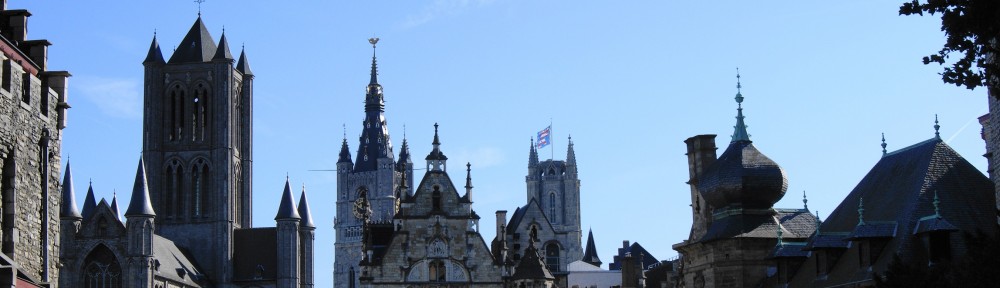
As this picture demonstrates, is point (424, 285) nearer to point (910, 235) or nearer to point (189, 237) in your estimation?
point (189, 237)

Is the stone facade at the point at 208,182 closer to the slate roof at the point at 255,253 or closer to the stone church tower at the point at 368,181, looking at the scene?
the slate roof at the point at 255,253

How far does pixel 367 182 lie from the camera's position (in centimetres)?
17738

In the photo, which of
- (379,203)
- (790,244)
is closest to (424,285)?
(790,244)

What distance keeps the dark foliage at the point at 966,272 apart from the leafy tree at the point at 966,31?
2.80 m

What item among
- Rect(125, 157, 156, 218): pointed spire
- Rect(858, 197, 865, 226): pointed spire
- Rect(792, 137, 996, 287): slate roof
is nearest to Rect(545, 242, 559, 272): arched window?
Rect(125, 157, 156, 218): pointed spire

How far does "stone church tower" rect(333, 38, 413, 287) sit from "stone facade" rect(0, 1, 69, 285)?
140307 mm

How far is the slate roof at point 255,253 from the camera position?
105 meters

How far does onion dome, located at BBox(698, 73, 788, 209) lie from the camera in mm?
55938

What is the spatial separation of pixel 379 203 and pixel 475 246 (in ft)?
293

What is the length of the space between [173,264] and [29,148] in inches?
2806

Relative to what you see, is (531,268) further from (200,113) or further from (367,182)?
(367,182)

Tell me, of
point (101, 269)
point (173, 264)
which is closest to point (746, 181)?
point (101, 269)

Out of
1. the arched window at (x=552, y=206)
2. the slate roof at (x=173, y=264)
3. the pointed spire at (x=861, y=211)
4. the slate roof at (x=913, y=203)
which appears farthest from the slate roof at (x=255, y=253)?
the pointed spire at (x=861, y=211)

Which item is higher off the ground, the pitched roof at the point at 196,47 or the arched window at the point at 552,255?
the pitched roof at the point at 196,47
